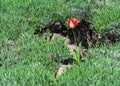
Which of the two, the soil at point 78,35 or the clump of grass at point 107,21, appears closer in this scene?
the clump of grass at point 107,21

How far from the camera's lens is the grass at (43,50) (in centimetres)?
452

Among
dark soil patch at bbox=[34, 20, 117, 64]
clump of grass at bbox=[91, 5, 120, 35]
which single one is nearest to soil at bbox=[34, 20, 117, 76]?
dark soil patch at bbox=[34, 20, 117, 64]

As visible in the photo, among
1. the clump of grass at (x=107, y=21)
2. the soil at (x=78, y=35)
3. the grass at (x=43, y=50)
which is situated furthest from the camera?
the soil at (x=78, y=35)

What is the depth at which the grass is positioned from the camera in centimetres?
452

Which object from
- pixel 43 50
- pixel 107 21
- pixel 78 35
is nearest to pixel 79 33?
pixel 78 35

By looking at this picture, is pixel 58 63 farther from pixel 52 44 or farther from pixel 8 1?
pixel 8 1

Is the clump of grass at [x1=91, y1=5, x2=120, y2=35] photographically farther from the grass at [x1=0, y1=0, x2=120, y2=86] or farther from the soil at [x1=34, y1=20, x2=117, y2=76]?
the soil at [x1=34, y1=20, x2=117, y2=76]

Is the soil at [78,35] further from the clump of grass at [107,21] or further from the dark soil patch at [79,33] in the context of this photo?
the clump of grass at [107,21]

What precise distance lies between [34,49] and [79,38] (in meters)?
1.84

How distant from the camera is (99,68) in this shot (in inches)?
184

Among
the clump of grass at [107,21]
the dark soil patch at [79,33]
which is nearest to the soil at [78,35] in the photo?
the dark soil patch at [79,33]

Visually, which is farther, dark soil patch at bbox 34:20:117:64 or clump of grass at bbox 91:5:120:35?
dark soil patch at bbox 34:20:117:64

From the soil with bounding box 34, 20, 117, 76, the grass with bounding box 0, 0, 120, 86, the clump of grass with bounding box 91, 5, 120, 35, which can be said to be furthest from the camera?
the soil with bounding box 34, 20, 117, 76

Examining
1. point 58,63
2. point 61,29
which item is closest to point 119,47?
point 58,63
